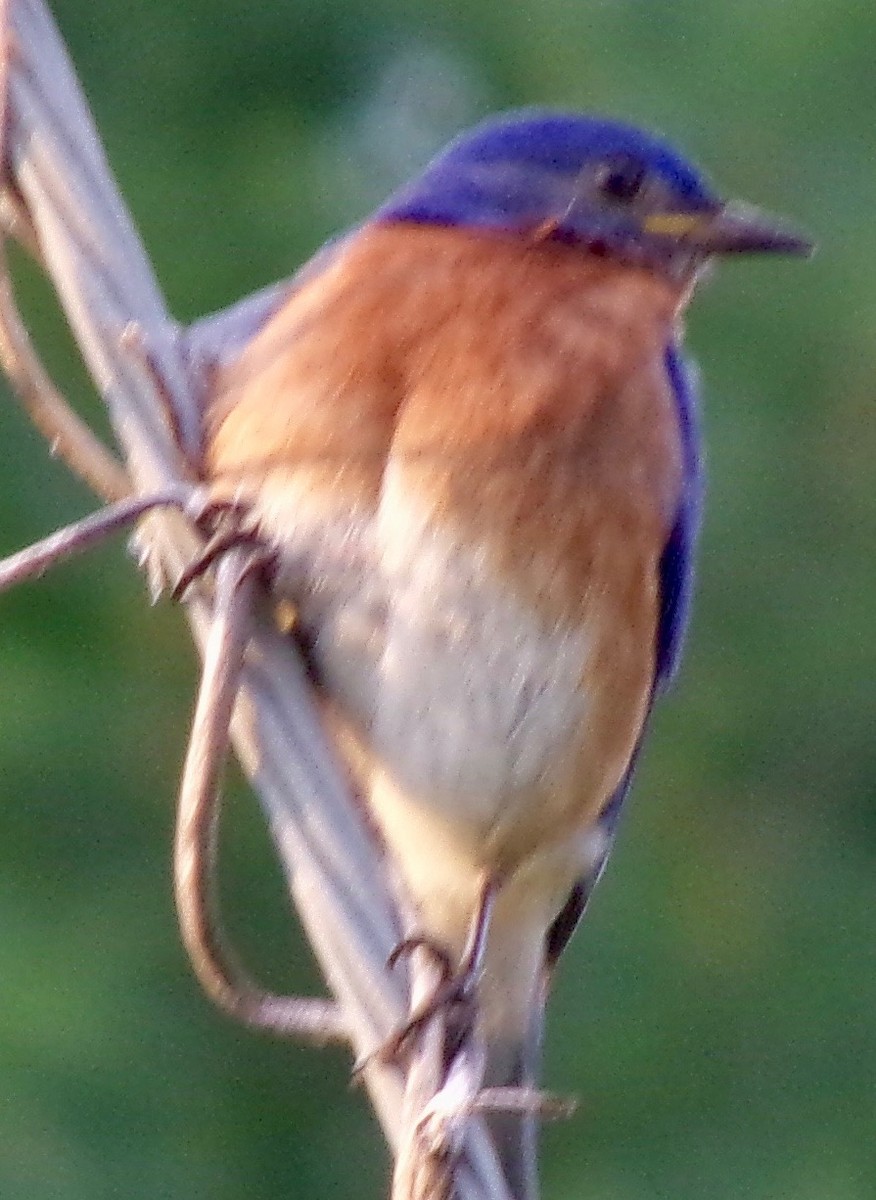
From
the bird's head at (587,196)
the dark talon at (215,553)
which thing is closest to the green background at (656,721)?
the bird's head at (587,196)

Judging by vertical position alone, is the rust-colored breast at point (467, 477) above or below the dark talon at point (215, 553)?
below

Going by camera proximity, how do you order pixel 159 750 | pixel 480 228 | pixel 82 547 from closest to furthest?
pixel 82 547 < pixel 480 228 < pixel 159 750

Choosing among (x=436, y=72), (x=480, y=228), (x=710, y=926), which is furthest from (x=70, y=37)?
(x=480, y=228)

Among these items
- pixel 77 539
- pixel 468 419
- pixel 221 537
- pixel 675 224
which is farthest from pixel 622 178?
pixel 77 539

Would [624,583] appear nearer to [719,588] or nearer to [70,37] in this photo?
[719,588]

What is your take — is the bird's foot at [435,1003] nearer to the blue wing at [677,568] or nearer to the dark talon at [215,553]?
the dark talon at [215,553]

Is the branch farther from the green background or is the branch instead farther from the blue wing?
the green background

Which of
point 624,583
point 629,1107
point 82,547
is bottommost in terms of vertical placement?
point 629,1107
